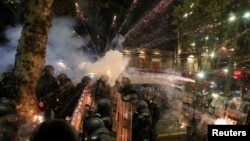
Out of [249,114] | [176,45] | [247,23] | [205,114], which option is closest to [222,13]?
[247,23]

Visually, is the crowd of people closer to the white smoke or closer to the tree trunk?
the tree trunk

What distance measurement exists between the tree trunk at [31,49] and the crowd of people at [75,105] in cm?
34

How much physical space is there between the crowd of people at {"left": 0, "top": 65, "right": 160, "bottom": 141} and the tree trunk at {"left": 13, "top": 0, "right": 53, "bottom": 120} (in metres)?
0.34

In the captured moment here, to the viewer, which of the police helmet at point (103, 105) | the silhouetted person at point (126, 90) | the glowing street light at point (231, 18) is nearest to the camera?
the police helmet at point (103, 105)

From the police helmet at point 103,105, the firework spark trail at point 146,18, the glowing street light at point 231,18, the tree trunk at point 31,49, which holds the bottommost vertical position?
the police helmet at point 103,105

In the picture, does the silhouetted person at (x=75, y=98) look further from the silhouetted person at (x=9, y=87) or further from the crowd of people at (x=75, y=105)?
the silhouetted person at (x=9, y=87)

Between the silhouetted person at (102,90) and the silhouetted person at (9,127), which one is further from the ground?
the silhouetted person at (102,90)

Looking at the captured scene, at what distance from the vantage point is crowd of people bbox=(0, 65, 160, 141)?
4535 mm

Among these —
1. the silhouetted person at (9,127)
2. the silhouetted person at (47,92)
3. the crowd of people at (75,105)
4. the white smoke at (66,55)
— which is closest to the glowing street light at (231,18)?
the white smoke at (66,55)

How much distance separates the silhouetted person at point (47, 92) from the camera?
10.0 metres

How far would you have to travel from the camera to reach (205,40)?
1994 centimetres

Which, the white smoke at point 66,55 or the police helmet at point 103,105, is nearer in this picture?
the police helmet at point 103,105

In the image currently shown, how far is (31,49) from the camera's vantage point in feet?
26.7

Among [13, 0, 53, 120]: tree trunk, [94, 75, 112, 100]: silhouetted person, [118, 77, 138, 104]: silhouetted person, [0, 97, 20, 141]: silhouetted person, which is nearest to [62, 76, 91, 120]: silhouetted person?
[94, 75, 112, 100]: silhouetted person
